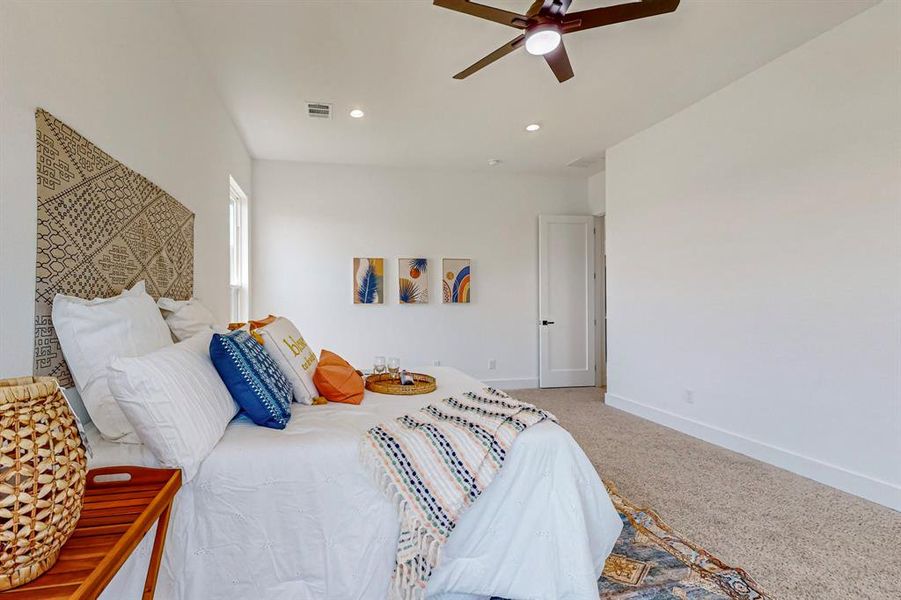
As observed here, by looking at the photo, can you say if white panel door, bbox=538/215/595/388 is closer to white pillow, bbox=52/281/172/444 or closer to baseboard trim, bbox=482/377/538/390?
baseboard trim, bbox=482/377/538/390

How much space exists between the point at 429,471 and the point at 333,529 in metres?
0.36

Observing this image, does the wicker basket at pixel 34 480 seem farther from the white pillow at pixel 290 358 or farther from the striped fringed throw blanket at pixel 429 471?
the white pillow at pixel 290 358

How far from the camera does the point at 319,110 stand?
3.71 meters

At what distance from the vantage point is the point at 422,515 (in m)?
1.46

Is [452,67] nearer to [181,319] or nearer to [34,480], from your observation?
[181,319]

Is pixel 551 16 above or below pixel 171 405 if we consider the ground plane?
above

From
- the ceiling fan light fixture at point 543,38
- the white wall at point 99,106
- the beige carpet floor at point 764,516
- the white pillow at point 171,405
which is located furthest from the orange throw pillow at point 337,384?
the ceiling fan light fixture at point 543,38

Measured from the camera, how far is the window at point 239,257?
4555mm

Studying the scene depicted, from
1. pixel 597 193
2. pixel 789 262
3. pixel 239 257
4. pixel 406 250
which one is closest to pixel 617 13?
pixel 789 262

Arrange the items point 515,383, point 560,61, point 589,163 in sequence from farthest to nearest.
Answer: point 515,383 → point 589,163 → point 560,61

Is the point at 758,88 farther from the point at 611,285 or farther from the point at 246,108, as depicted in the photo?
the point at 246,108

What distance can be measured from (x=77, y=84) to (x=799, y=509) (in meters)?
3.78

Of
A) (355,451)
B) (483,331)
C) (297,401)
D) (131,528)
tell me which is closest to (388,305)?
(483,331)

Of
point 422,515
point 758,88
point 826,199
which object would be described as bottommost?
point 422,515
